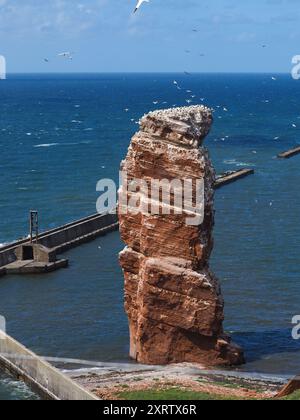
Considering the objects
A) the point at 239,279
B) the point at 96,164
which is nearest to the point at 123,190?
the point at 239,279

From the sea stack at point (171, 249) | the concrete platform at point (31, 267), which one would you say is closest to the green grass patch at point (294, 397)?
A: the sea stack at point (171, 249)

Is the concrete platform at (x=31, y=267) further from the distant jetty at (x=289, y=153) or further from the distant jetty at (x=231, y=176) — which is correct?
the distant jetty at (x=289, y=153)

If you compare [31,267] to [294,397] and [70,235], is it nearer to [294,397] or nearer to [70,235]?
[70,235]

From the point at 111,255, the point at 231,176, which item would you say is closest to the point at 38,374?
the point at 111,255

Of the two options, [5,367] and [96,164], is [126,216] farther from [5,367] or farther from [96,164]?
Answer: [96,164]

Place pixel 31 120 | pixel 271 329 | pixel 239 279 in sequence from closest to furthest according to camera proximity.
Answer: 1. pixel 271 329
2. pixel 239 279
3. pixel 31 120

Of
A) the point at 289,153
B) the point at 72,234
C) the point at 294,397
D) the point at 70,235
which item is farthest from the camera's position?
the point at 289,153
